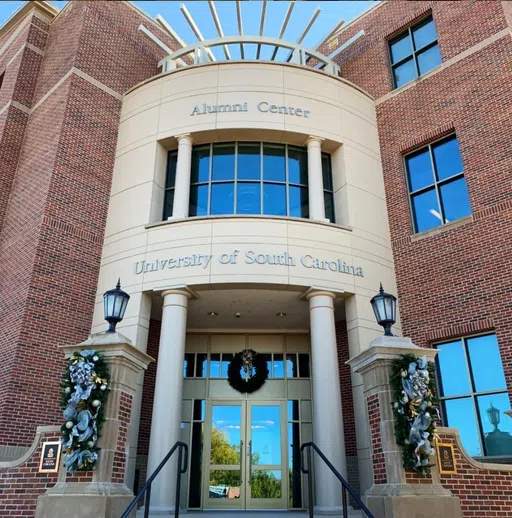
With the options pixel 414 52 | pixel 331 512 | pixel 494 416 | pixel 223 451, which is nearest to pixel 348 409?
pixel 223 451

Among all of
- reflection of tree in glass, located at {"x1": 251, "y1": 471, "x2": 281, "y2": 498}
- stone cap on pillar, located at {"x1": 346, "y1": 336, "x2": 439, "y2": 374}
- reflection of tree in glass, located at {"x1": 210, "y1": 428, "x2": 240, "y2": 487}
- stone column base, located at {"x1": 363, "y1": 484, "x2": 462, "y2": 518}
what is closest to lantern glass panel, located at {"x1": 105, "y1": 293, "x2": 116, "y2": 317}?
stone cap on pillar, located at {"x1": 346, "y1": 336, "x2": 439, "y2": 374}

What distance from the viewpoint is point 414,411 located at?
265 inches

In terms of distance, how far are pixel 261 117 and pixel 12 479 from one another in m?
9.73

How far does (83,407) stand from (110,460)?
77cm

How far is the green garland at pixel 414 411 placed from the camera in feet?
21.7

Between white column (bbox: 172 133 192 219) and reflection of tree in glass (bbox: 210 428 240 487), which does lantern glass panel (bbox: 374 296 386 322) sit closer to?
white column (bbox: 172 133 192 219)

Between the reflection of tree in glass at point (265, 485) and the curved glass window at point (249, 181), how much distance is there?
6498mm

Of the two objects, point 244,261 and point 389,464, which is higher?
point 244,261

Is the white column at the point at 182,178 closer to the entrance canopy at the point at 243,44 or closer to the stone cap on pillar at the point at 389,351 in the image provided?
the entrance canopy at the point at 243,44

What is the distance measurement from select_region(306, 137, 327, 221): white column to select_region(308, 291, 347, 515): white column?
2.15 m

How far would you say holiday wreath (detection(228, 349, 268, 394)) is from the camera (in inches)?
536

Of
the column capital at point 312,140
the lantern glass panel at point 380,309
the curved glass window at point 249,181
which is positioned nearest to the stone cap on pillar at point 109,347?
the lantern glass panel at point 380,309

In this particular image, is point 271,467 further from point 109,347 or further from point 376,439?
point 109,347

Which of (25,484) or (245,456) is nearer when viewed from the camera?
(25,484)
